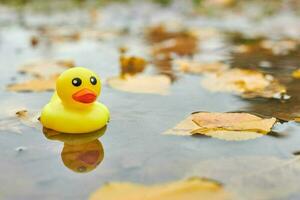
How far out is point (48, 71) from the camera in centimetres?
216

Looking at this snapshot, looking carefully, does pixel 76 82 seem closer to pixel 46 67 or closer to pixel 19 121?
pixel 19 121

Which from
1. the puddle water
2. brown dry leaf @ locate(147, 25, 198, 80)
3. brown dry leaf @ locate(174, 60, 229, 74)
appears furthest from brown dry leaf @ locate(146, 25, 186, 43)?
brown dry leaf @ locate(174, 60, 229, 74)

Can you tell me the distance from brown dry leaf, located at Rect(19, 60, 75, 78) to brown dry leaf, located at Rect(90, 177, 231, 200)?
1.20 meters

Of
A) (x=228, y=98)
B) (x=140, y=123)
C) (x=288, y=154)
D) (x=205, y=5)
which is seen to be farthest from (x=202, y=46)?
(x=205, y=5)

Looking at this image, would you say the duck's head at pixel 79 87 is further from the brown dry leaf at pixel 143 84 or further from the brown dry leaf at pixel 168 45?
the brown dry leaf at pixel 168 45

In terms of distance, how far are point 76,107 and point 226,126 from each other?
0.42 m

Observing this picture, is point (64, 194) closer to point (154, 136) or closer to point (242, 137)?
point (154, 136)

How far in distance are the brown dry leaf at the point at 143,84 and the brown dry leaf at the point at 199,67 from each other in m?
0.24

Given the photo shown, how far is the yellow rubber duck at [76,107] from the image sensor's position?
4.09 feet

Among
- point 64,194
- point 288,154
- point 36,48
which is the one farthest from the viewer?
point 36,48

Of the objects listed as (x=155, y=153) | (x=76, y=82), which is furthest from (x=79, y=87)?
(x=155, y=153)

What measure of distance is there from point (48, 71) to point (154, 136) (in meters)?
1.04

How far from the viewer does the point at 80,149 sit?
1182 mm

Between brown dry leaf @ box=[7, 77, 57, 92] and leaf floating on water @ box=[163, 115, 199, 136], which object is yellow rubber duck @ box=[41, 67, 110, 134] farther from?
brown dry leaf @ box=[7, 77, 57, 92]
